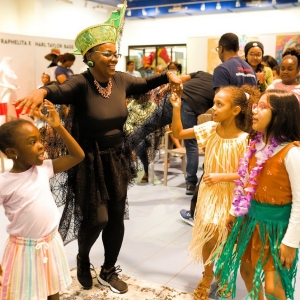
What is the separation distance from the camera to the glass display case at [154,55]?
11.6m

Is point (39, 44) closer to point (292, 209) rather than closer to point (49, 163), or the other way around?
point (49, 163)

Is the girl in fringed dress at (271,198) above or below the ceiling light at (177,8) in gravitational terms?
below

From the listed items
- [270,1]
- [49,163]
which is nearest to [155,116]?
[49,163]

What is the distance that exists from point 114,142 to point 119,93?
0.28 m

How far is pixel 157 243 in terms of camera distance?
339 centimetres

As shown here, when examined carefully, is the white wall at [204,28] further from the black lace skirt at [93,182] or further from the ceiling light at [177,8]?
the black lace skirt at [93,182]

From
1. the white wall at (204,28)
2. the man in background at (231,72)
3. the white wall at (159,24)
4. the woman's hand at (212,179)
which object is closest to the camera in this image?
the woman's hand at (212,179)

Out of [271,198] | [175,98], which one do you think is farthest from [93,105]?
[271,198]

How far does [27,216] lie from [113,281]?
982 mm

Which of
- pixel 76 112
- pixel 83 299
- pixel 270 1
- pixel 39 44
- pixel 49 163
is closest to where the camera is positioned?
pixel 49 163

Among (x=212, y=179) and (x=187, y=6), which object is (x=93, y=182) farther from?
(x=187, y=6)

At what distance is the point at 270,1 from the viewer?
9727 mm

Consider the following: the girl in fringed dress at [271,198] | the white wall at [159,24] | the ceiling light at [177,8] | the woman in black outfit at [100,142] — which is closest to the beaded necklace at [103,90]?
the woman in black outfit at [100,142]

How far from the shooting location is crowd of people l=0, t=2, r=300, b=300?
180 centimetres
